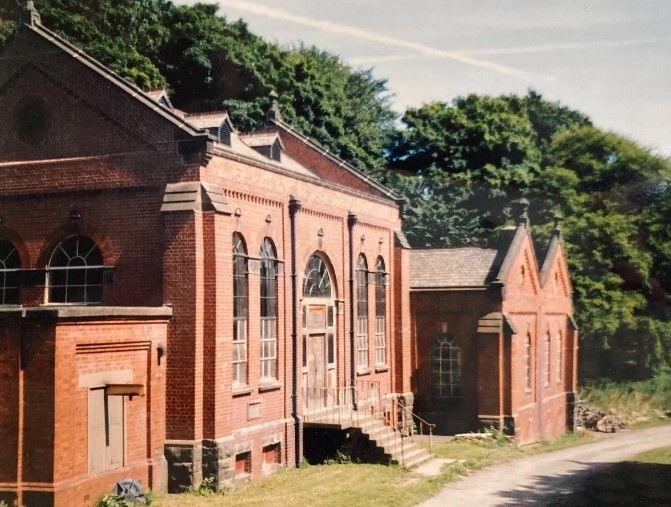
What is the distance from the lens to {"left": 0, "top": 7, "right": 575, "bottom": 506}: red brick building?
1522 cm

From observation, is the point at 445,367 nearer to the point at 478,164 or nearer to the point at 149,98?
the point at 149,98

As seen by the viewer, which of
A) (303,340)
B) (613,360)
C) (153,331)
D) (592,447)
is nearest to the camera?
(153,331)

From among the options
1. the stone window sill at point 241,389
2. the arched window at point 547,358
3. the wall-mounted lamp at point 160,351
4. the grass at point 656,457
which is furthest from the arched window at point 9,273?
the arched window at point 547,358

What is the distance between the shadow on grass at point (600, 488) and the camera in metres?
19.0

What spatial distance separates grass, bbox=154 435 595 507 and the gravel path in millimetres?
451

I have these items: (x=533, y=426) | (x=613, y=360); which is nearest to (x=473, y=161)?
(x=613, y=360)

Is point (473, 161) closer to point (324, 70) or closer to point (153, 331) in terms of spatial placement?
point (324, 70)

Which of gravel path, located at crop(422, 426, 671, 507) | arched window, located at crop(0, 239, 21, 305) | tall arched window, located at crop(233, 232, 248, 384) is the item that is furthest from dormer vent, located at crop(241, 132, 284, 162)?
gravel path, located at crop(422, 426, 671, 507)

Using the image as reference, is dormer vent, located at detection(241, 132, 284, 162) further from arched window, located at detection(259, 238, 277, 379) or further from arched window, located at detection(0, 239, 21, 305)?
arched window, located at detection(0, 239, 21, 305)

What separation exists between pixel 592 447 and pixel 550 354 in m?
5.18

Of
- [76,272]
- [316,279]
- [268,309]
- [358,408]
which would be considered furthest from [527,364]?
[76,272]

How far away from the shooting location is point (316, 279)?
24.2 m

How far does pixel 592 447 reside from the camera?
31094 mm

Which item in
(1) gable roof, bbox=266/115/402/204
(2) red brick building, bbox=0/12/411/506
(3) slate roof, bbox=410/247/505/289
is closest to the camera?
(2) red brick building, bbox=0/12/411/506
